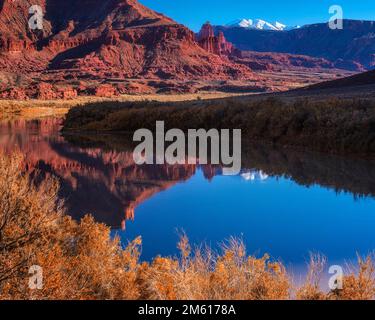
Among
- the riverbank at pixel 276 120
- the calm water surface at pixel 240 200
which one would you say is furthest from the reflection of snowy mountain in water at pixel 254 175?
the riverbank at pixel 276 120

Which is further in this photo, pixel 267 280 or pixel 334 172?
pixel 334 172

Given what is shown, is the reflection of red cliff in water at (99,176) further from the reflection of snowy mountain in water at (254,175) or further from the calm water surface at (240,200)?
the reflection of snowy mountain in water at (254,175)

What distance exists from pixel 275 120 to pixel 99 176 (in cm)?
1147

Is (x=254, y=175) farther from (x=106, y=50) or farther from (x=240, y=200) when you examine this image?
(x=106, y=50)

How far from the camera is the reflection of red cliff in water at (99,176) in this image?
1304cm

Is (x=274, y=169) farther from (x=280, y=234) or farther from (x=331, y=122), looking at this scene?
(x=280, y=234)

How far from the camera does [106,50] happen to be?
461ft

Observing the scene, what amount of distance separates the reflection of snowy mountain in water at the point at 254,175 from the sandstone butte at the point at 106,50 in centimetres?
8530

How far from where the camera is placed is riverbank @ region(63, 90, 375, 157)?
21000 mm

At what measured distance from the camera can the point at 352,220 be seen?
1159 cm

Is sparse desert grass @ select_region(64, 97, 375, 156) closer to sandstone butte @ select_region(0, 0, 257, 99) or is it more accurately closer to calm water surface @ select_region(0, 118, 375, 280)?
calm water surface @ select_region(0, 118, 375, 280)

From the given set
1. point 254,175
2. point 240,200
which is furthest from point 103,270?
point 254,175

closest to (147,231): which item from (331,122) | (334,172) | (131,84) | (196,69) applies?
(334,172)

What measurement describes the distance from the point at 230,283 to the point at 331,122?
17.8 m
